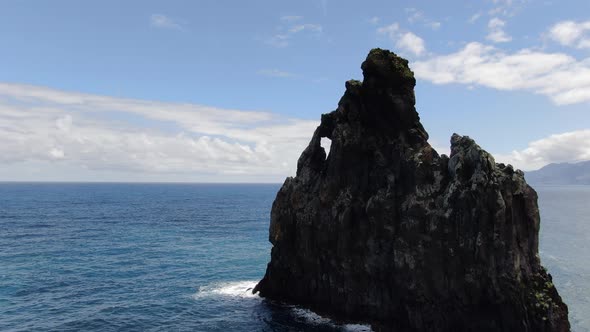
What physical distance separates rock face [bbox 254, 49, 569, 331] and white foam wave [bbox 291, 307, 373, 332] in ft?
4.39

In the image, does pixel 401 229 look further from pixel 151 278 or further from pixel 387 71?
pixel 151 278

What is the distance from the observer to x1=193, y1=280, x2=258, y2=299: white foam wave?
2227 inches

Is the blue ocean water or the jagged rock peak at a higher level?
the jagged rock peak

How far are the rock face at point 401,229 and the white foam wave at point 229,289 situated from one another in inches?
91.1

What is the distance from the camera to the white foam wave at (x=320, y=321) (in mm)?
44594

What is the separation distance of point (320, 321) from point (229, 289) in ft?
54.8

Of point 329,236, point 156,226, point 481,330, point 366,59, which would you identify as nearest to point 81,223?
point 156,226

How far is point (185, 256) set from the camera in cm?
7950

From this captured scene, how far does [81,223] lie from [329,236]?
94002 millimetres

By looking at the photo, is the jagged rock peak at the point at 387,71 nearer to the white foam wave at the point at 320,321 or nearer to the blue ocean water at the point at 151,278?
the white foam wave at the point at 320,321

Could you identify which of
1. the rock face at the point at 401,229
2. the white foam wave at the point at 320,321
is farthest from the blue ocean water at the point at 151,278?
the rock face at the point at 401,229

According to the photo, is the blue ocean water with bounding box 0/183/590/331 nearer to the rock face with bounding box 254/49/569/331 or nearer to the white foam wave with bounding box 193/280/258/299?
the white foam wave with bounding box 193/280/258/299

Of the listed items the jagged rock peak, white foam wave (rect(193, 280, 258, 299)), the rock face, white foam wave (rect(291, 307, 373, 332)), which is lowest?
white foam wave (rect(291, 307, 373, 332))

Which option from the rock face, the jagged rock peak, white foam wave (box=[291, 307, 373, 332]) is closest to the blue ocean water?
white foam wave (box=[291, 307, 373, 332])
